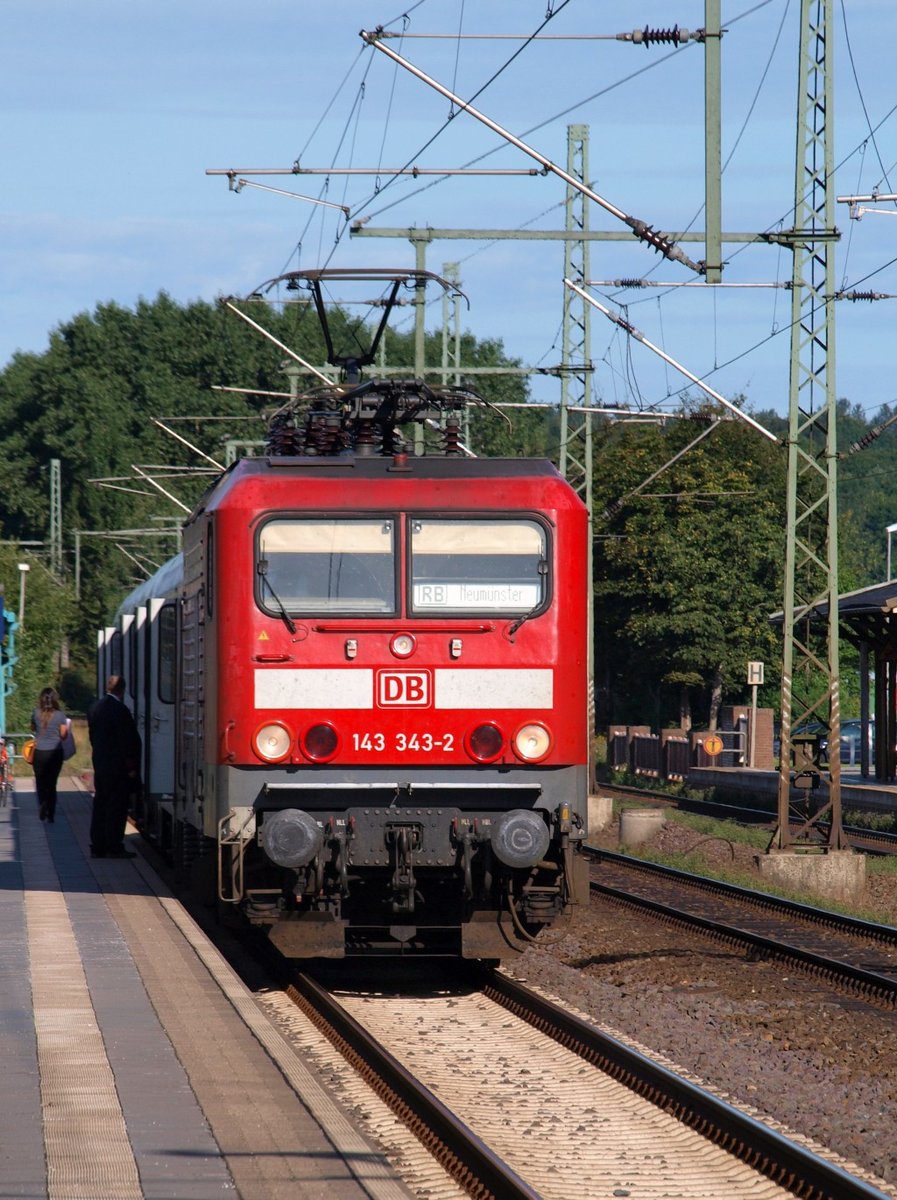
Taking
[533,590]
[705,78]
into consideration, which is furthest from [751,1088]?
[705,78]

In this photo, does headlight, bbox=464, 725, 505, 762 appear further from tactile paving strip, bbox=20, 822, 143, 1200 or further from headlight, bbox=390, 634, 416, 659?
tactile paving strip, bbox=20, 822, 143, 1200

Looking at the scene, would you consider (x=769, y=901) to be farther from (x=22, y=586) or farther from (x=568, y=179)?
(x=22, y=586)

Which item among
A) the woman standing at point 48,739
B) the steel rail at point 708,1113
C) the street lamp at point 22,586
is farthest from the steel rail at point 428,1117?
the street lamp at point 22,586

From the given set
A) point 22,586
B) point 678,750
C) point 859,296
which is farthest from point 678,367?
point 22,586

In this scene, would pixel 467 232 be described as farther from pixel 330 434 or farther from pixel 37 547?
pixel 37 547

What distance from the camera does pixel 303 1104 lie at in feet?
24.9

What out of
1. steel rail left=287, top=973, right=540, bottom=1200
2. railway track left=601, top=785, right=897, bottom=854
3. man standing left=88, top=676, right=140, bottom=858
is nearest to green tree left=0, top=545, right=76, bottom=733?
railway track left=601, top=785, right=897, bottom=854

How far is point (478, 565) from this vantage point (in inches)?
Result: 457

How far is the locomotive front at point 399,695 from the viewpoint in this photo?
11.2 m

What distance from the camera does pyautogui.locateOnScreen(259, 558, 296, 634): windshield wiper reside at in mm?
11352

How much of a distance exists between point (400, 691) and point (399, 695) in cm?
3

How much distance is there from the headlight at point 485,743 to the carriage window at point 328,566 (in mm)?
892

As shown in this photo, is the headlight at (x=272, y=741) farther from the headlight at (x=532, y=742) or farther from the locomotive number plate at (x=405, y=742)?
the headlight at (x=532, y=742)

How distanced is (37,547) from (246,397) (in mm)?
10709
